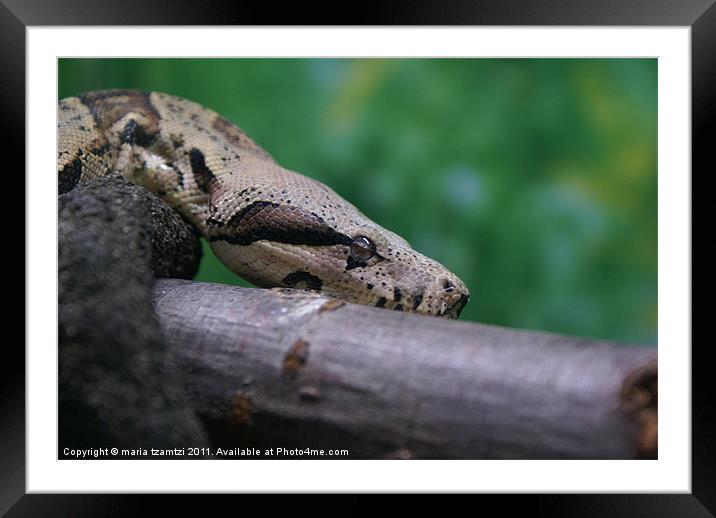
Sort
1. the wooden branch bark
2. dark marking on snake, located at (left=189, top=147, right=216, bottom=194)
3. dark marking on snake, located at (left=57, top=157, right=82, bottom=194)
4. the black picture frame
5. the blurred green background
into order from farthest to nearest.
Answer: the blurred green background, dark marking on snake, located at (left=189, top=147, right=216, bottom=194), dark marking on snake, located at (left=57, top=157, right=82, bottom=194), the black picture frame, the wooden branch bark

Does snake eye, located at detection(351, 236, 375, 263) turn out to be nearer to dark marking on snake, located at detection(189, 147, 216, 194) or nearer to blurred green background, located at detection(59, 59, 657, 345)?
dark marking on snake, located at detection(189, 147, 216, 194)

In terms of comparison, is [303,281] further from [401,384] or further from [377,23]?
[377,23]

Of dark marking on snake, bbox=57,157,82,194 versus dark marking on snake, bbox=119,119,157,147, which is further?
dark marking on snake, bbox=119,119,157,147

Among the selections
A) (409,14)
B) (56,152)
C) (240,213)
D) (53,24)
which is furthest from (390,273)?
(53,24)

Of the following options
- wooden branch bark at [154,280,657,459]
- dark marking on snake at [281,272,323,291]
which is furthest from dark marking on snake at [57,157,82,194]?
dark marking on snake at [281,272,323,291]

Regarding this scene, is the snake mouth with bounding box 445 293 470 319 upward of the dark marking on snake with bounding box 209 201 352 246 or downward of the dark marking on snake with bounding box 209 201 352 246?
downward

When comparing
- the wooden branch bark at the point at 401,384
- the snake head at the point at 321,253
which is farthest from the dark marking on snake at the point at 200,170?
the wooden branch bark at the point at 401,384

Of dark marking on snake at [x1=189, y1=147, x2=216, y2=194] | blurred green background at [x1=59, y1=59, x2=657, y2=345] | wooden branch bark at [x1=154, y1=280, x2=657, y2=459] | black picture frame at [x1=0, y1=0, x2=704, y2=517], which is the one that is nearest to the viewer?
wooden branch bark at [x1=154, y1=280, x2=657, y2=459]

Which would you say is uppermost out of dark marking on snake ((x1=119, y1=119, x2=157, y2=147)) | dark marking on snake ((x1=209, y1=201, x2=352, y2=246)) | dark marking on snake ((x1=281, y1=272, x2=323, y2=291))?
dark marking on snake ((x1=119, y1=119, x2=157, y2=147))

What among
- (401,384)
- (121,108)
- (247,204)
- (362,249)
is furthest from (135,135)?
(401,384)
